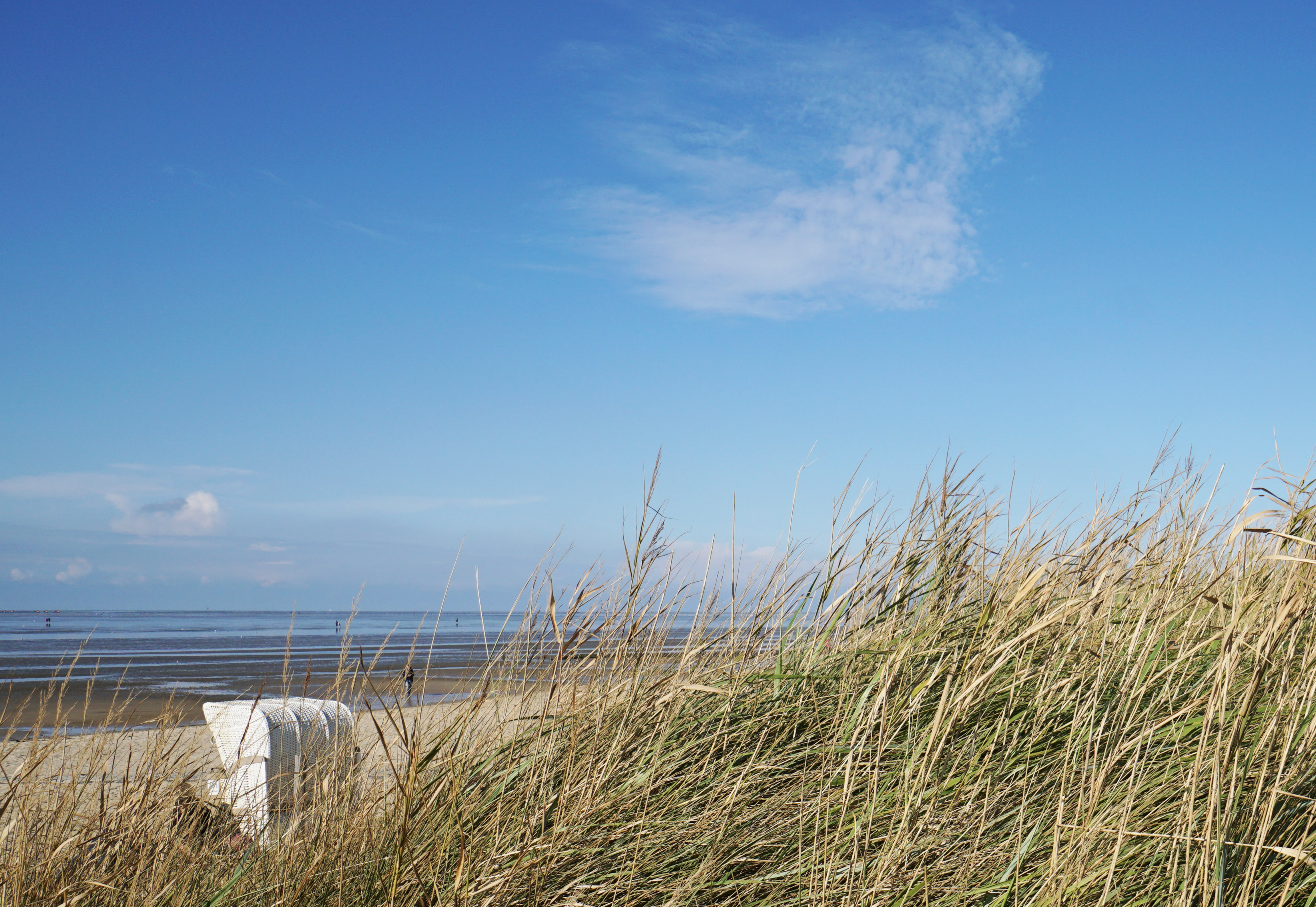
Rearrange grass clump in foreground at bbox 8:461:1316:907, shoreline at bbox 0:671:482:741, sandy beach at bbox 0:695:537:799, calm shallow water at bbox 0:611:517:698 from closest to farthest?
grass clump in foreground at bbox 8:461:1316:907, sandy beach at bbox 0:695:537:799, shoreline at bbox 0:671:482:741, calm shallow water at bbox 0:611:517:698

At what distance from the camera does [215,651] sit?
36.0 meters

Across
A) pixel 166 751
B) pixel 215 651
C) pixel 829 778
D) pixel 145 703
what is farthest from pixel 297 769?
pixel 215 651

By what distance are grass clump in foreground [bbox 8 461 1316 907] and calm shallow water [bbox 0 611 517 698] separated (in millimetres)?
398

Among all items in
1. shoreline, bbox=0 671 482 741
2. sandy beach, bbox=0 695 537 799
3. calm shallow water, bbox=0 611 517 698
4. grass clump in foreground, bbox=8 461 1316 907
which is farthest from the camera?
calm shallow water, bbox=0 611 517 698

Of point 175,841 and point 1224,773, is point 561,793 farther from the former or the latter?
point 1224,773

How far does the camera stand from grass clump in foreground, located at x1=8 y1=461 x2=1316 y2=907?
1.97 metres

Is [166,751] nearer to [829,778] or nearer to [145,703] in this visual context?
[829,778]

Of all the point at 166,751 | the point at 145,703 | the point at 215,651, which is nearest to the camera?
the point at 166,751

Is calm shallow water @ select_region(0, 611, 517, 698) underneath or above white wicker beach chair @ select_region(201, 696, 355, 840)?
underneath

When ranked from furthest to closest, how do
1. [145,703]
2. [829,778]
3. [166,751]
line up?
[145,703]
[166,751]
[829,778]

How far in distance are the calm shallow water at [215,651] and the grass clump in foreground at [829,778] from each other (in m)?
0.40

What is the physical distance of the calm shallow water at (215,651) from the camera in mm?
7683

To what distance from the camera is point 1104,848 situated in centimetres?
198

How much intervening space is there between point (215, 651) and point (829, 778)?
39.2 meters
